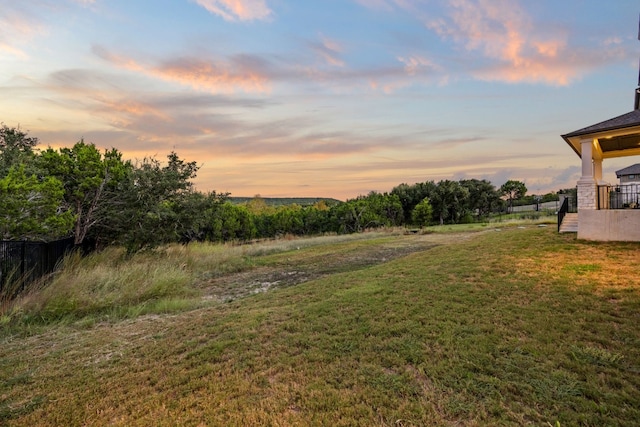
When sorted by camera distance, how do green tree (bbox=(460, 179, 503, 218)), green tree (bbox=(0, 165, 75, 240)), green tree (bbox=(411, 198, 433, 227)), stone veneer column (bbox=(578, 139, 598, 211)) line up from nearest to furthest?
green tree (bbox=(0, 165, 75, 240)) < stone veneer column (bbox=(578, 139, 598, 211)) < green tree (bbox=(411, 198, 433, 227)) < green tree (bbox=(460, 179, 503, 218))

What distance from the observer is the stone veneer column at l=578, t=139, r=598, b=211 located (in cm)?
912

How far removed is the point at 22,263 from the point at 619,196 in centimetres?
1763

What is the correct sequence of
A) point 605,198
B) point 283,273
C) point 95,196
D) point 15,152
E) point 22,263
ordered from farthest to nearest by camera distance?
point 283,273
point 605,198
point 95,196
point 15,152
point 22,263

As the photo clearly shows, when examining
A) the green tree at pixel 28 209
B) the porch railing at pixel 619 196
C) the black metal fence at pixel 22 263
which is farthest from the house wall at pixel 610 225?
the green tree at pixel 28 209

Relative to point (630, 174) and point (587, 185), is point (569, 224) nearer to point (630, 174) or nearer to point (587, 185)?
point (587, 185)

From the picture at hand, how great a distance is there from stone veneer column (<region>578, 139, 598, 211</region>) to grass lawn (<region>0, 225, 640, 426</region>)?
3.95m

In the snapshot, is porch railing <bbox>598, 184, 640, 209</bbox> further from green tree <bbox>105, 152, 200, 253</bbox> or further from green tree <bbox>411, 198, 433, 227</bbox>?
green tree <bbox>411, 198, 433, 227</bbox>

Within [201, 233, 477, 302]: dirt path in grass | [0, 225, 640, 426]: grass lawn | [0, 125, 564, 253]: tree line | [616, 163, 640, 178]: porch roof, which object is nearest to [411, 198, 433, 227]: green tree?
[616, 163, 640, 178]: porch roof

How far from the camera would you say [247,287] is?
328 inches

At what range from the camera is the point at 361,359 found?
10.7 feet

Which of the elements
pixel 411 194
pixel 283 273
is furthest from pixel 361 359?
pixel 411 194

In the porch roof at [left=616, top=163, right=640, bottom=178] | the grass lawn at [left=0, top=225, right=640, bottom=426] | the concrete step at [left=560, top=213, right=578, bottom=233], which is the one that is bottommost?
the grass lawn at [left=0, top=225, right=640, bottom=426]

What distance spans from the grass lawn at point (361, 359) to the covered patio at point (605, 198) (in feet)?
11.5

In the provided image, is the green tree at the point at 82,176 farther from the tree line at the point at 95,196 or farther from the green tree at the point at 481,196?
the green tree at the point at 481,196
